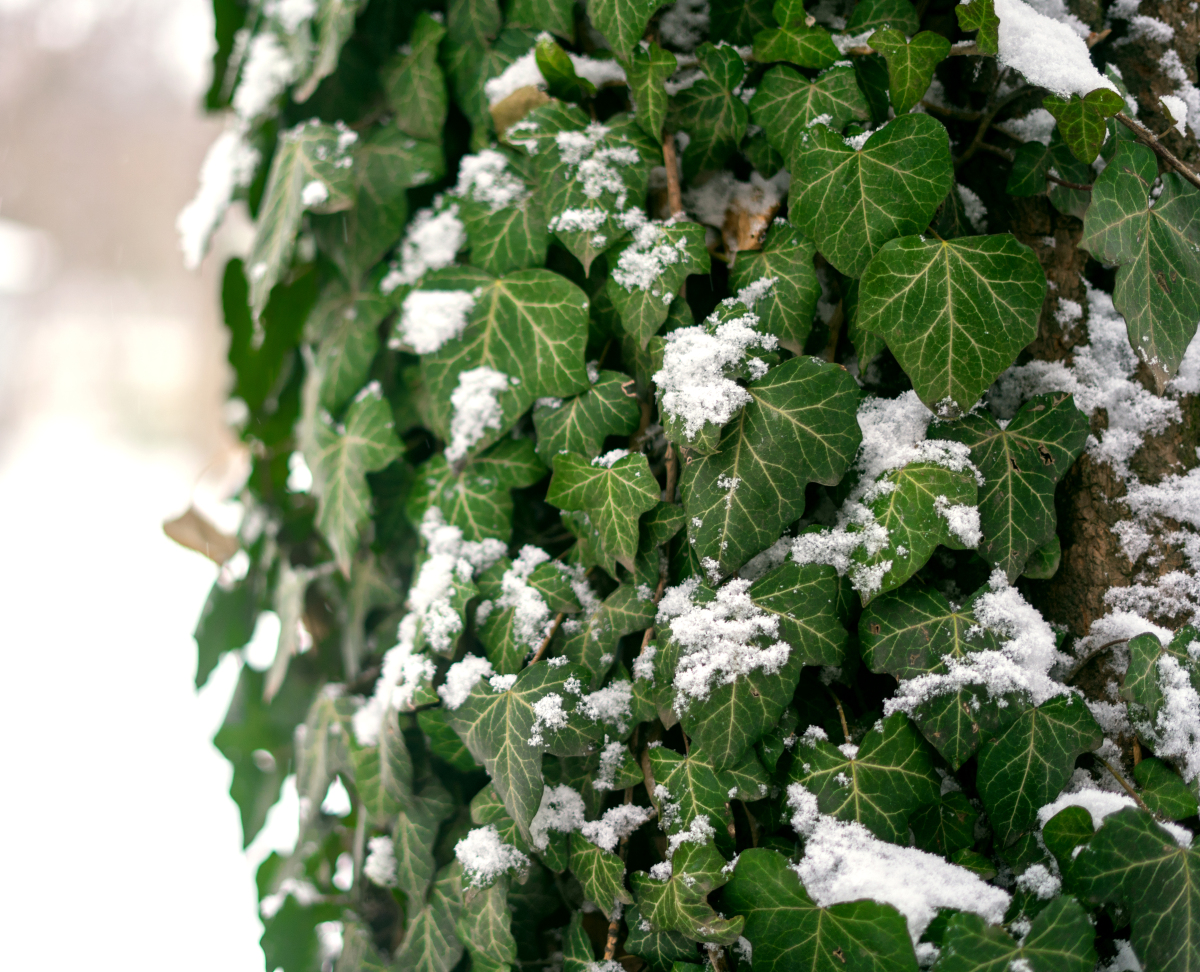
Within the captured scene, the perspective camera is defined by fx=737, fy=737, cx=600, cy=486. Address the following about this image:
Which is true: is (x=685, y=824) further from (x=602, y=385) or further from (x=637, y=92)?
(x=637, y=92)

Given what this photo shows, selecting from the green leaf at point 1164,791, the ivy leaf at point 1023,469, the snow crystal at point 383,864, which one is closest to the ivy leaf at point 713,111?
the ivy leaf at point 1023,469

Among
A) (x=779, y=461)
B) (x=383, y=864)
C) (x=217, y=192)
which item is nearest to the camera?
(x=779, y=461)

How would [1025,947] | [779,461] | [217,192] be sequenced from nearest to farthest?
[1025,947] < [779,461] < [217,192]

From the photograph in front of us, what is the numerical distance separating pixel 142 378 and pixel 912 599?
3128 mm

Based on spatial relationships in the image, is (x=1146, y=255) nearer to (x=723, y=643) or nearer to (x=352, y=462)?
(x=723, y=643)

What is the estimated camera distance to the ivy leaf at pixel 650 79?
2.20 feet

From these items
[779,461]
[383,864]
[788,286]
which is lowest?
[383,864]

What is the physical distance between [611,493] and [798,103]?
38 cm

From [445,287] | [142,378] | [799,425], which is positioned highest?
[445,287]

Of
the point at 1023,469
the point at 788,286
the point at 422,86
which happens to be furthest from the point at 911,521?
the point at 422,86

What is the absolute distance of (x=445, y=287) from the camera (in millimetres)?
806

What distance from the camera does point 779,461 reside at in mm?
604

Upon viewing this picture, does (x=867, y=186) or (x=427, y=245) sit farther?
(x=427, y=245)

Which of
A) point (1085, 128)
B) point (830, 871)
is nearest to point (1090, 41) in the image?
point (1085, 128)
